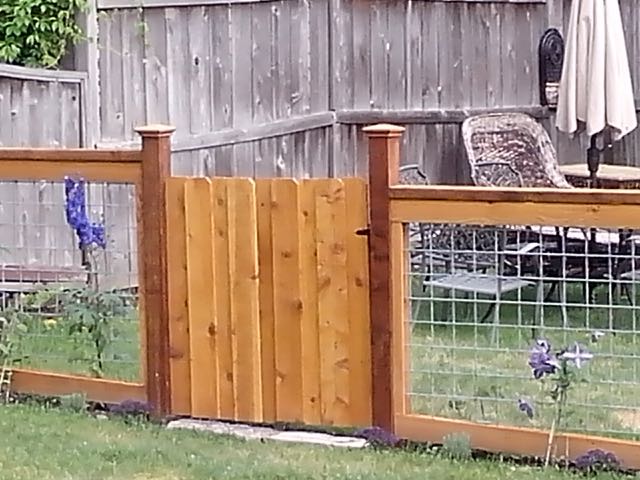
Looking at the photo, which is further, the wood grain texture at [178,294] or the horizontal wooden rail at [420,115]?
the horizontal wooden rail at [420,115]

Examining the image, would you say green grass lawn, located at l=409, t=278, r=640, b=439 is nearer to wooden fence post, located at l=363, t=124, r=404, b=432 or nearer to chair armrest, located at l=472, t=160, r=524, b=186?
wooden fence post, located at l=363, t=124, r=404, b=432

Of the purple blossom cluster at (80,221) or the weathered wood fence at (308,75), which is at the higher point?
the weathered wood fence at (308,75)

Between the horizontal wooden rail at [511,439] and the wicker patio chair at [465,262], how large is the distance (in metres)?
0.56

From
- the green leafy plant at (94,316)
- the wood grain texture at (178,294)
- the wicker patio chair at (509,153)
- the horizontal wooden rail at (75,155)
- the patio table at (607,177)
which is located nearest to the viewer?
the wood grain texture at (178,294)

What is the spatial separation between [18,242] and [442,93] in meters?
4.70

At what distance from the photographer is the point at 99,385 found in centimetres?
645

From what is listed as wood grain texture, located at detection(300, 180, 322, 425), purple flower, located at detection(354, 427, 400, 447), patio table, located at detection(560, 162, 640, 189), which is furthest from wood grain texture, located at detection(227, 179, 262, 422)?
patio table, located at detection(560, 162, 640, 189)

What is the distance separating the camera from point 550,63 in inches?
481

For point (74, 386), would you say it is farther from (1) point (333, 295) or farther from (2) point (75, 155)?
(1) point (333, 295)

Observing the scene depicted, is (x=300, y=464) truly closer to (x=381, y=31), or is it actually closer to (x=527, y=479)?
(x=527, y=479)

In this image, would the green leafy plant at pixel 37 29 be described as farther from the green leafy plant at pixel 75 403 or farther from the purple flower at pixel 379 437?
the purple flower at pixel 379 437

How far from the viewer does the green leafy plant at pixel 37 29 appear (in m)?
8.52

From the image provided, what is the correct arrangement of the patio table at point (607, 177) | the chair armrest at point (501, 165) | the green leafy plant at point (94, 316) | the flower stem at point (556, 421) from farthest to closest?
the chair armrest at point (501, 165), the patio table at point (607, 177), the green leafy plant at point (94, 316), the flower stem at point (556, 421)

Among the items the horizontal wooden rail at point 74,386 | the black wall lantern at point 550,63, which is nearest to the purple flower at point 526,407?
the horizontal wooden rail at point 74,386
